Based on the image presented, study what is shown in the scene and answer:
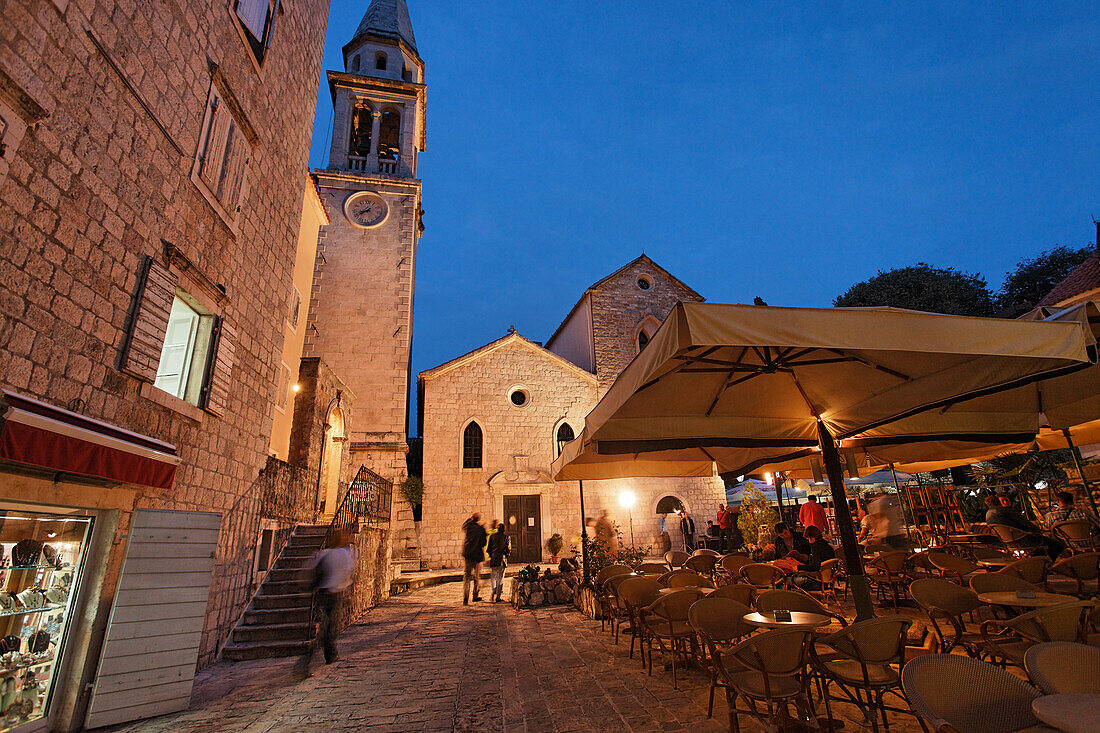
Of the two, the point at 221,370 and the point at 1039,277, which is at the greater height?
the point at 1039,277

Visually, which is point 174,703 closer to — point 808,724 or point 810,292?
point 808,724

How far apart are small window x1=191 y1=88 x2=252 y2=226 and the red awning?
3197 mm

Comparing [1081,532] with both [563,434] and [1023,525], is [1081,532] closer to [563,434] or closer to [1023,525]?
[1023,525]

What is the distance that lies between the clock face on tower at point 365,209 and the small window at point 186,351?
1288 cm

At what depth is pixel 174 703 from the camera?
4.26 metres

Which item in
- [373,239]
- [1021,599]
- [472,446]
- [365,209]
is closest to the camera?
[1021,599]

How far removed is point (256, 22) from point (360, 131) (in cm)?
1495

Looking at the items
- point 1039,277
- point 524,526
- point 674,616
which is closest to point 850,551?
point 674,616

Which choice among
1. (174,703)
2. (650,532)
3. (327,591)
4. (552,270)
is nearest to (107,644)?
(174,703)

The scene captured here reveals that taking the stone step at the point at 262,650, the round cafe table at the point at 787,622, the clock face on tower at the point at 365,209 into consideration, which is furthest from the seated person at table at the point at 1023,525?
the clock face on tower at the point at 365,209

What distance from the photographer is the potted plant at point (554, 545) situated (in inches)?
625

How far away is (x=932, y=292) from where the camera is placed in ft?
83.9

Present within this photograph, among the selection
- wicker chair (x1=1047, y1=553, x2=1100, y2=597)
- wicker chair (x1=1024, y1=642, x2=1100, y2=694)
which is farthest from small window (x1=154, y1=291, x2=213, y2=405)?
wicker chair (x1=1047, y1=553, x2=1100, y2=597)

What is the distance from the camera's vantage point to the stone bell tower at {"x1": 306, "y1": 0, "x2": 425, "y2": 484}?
15.4m
